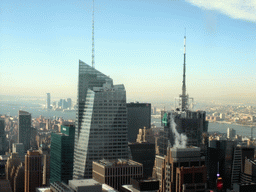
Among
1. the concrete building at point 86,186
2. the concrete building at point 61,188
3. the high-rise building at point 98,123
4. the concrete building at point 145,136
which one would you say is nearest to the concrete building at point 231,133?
the high-rise building at point 98,123

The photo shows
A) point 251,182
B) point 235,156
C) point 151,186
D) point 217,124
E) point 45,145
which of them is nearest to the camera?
point 151,186

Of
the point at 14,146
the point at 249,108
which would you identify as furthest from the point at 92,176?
the point at 14,146

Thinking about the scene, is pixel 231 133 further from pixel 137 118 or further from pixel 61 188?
pixel 137 118

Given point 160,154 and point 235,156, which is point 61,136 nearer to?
point 160,154

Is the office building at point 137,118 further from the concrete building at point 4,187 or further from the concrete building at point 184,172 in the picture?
the concrete building at point 184,172

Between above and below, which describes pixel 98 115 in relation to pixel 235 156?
above

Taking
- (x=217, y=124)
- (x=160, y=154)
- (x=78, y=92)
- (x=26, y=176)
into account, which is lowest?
(x=26, y=176)
